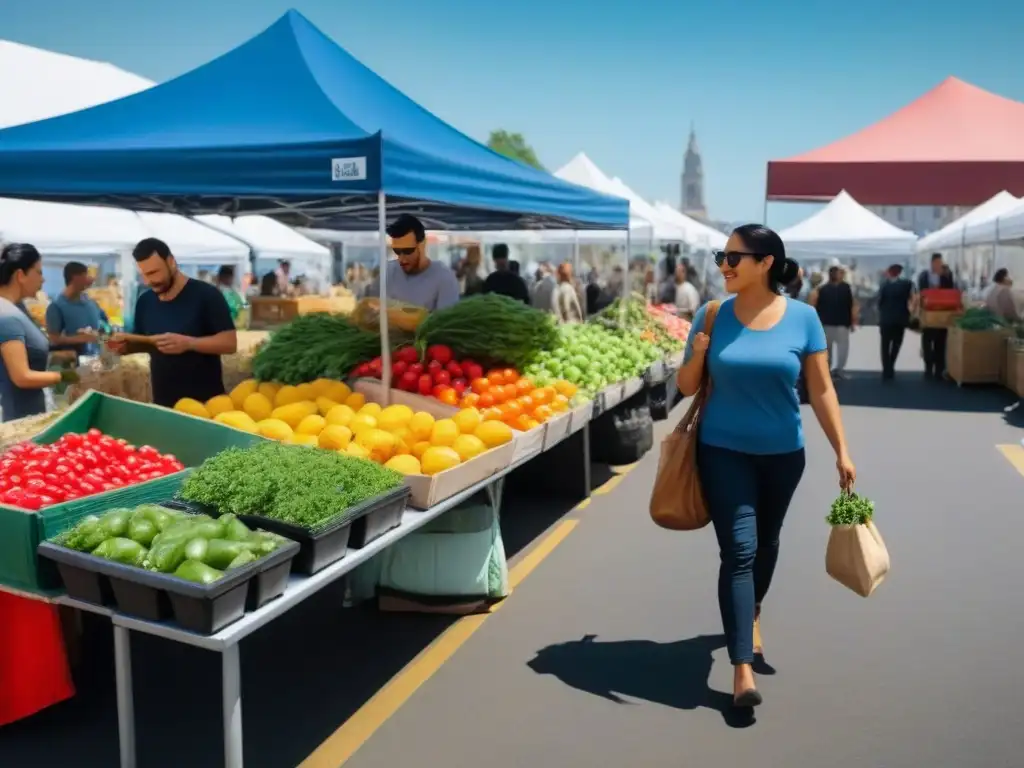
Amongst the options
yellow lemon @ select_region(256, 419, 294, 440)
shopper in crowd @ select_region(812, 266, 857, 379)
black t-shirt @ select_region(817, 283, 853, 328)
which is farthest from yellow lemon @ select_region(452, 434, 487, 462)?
black t-shirt @ select_region(817, 283, 853, 328)

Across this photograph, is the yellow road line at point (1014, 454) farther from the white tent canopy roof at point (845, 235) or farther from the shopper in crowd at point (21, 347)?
the white tent canopy roof at point (845, 235)

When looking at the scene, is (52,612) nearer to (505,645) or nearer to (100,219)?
(505,645)

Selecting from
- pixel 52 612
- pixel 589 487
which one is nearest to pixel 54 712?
pixel 52 612

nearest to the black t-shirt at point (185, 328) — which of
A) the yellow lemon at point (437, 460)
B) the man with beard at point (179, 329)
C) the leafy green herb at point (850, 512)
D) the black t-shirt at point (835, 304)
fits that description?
the man with beard at point (179, 329)

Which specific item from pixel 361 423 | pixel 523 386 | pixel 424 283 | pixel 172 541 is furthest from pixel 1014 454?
pixel 172 541

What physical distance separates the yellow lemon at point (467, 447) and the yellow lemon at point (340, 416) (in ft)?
1.81

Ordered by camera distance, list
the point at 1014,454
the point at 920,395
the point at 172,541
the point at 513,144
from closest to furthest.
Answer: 1. the point at 172,541
2. the point at 1014,454
3. the point at 920,395
4. the point at 513,144

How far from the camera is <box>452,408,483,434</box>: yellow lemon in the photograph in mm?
4906

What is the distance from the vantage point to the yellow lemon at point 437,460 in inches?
169

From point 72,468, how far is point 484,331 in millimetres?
2974

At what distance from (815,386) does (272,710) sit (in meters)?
2.55

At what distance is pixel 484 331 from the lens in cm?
609

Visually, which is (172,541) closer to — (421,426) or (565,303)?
(421,426)

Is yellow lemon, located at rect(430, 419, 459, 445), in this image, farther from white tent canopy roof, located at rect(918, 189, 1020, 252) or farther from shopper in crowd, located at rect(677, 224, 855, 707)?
white tent canopy roof, located at rect(918, 189, 1020, 252)
